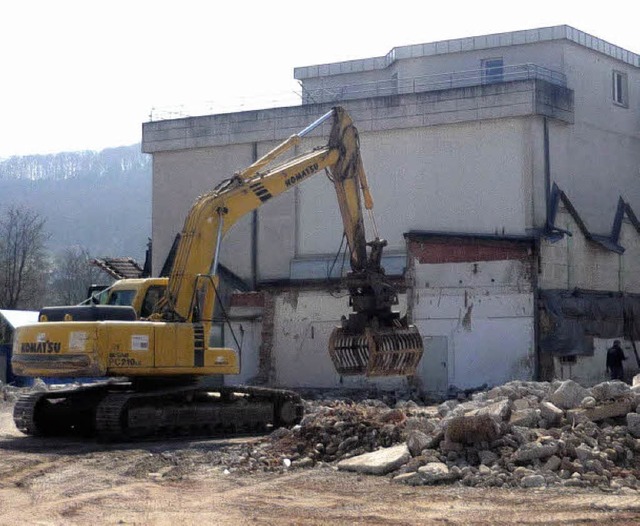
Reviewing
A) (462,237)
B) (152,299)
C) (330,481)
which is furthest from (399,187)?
(330,481)

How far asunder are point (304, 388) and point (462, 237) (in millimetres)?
7170

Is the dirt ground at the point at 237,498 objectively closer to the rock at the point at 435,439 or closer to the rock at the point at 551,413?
the rock at the point at 435,439

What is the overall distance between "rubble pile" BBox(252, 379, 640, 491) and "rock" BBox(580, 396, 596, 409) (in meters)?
0.01

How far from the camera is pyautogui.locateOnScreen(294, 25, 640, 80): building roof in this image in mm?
38688

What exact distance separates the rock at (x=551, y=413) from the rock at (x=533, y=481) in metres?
2.31

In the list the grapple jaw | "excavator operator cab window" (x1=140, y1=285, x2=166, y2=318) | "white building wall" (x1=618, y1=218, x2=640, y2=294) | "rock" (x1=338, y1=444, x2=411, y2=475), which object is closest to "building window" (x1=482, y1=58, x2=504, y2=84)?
"white building wall" (x1=618, y1=218, x2=640, y2=294)

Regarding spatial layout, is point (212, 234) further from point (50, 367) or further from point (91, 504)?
point (91, 504)

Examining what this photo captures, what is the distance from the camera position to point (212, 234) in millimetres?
20516

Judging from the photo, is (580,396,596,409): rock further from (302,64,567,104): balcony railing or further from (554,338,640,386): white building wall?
(302,64,567,104): balcony railing

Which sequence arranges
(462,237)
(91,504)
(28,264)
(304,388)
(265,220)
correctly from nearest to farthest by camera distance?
1. (91,504)
2. (462,237)
3. (304,388)
4. (265,220)
5. (28,264)

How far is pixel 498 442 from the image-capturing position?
49.8ft

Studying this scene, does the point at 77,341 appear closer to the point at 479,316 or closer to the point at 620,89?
the point at 479,316

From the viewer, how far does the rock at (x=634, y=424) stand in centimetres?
1565

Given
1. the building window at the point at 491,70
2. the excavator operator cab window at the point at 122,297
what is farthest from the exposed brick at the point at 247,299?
the excavator operator cab window at the point at 122,297
